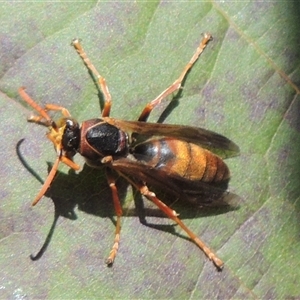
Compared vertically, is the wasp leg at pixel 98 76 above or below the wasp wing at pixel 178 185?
above

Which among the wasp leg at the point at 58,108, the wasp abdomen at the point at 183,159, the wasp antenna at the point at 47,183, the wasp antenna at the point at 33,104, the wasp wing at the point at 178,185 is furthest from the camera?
the wasp abdomen at the point at 183,159

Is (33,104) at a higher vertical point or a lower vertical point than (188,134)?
lower

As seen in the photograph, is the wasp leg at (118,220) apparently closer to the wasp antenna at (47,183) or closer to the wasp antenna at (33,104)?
the wasp antenna at (47,183)

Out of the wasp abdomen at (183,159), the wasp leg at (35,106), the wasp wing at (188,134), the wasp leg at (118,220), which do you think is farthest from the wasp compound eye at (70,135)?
the wasp abdomen at (183,159)

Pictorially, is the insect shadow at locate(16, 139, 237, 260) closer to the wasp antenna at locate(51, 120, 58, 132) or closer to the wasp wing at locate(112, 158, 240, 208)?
the wasp wing at locate(112, 158, 240, 208)

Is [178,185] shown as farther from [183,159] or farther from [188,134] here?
[188,134]

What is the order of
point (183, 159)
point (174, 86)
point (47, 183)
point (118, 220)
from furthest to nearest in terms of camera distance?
point (174, 86) → point (183, 159) → point (118, 220) → point (47, 183)

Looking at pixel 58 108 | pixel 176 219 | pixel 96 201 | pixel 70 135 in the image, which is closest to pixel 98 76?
pixel 58 108

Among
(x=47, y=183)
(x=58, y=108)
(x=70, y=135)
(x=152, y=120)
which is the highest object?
(x=152, y=120)
